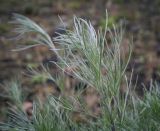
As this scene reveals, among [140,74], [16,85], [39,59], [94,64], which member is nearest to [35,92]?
[39,59]

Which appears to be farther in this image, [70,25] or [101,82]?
[70,25]

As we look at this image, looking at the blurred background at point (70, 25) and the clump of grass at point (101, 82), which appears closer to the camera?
the clump of grass at point (101, 82)

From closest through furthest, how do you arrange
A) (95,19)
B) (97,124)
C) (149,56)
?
(97,124) → (149,56) → (95,19)

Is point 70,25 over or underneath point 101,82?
underneath

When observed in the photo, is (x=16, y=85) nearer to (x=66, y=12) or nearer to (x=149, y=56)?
(x=149, y=56)

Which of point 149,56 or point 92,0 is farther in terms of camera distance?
point 92,0

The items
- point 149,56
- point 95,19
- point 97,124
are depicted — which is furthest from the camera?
point 95,19

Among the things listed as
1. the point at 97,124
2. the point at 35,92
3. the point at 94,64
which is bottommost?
the point at 35,92

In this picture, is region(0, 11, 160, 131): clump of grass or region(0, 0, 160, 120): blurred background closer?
region(0, 11, 160, 131): clump of grass
